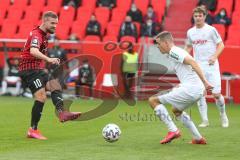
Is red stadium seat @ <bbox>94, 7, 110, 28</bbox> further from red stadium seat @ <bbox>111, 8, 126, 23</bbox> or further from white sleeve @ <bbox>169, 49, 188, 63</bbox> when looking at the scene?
white sleeve @ <bbox>169, 49, 188, 63</bbox>

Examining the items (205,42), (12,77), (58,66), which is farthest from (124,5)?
(205,42)

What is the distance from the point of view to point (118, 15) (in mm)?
26094

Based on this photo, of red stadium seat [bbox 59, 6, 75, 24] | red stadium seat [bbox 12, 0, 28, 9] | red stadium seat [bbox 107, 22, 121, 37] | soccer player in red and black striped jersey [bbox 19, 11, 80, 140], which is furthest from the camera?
red stadium seat [bbox 12, 0, 28, 9]

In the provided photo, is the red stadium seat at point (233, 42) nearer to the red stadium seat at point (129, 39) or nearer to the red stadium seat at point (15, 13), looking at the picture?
the red stadium seat at point (129, 39)

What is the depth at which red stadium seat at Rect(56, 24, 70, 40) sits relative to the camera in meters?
25.9

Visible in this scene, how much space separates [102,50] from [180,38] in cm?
319

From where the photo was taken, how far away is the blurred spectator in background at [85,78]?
23141 mm

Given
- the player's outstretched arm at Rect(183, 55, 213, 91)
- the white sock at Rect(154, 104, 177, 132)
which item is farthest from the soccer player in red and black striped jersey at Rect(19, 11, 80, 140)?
the player's outstretched arm at Rect(183, 55, 213, 91)

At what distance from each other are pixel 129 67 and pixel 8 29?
6.04m

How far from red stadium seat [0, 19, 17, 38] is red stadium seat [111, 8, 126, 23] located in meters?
4.01

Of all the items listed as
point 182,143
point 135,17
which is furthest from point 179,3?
point 182,143

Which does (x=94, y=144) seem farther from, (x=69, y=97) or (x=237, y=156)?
(x=69, y=97)

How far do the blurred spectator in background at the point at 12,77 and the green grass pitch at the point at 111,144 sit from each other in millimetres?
7703

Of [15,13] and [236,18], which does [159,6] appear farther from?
[15,13]
